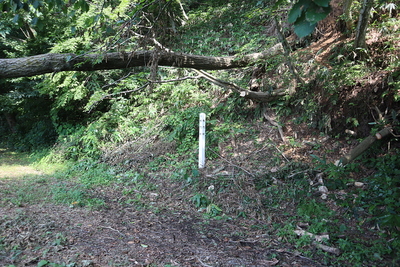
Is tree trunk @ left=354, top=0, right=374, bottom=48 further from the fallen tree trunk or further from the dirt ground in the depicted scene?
the dirt ground

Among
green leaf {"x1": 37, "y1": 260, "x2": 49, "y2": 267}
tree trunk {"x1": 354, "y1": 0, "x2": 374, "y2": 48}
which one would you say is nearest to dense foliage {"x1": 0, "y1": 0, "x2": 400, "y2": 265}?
tree trunk {"x1": 354, "y1": 0, "x2": 374, "y2": 48}

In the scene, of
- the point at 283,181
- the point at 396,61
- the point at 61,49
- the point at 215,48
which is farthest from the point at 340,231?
the point at 61,49

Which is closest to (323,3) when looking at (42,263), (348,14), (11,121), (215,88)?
(42,263)

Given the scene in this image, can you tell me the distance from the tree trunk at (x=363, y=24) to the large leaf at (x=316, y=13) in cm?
452

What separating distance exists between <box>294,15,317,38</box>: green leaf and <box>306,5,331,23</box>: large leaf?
0.12 ft

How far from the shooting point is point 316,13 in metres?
1.54

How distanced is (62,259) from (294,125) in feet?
18.5

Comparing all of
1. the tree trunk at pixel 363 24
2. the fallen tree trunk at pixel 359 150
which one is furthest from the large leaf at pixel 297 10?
the tree trunk at pixel 363 24

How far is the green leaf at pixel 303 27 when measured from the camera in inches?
61.5

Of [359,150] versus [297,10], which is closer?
[297,10]

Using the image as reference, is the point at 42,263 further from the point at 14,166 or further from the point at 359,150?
the point at 14,166

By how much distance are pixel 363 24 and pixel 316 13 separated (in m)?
5.00

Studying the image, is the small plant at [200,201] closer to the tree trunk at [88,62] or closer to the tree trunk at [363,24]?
the tree trunk at [88,62]

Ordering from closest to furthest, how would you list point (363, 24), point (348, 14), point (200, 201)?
point (200, 201) → point (363, 24) → point (348, 14)
